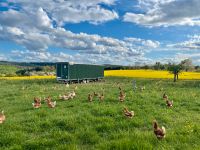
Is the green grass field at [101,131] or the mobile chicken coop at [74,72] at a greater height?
the mobile chicken coop at [74,72]

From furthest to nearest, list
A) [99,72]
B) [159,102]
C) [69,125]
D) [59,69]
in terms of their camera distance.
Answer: [99,72]
[59,69]
[159,102]
[69,125]

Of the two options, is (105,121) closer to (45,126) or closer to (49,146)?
(45,126)

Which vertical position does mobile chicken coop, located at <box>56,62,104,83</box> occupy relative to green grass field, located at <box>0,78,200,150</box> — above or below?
above

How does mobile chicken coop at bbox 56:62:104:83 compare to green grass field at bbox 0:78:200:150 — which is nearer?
green grass field at bbox 0:78:200:150

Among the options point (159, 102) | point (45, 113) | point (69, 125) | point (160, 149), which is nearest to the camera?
point (160, 149)

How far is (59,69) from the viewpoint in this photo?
54.2 metres

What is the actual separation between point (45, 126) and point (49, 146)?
263cm

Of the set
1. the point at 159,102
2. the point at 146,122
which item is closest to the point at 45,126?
the point at 146,122

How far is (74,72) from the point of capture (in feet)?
178

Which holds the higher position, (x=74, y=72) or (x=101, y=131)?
(x=74, y=72)

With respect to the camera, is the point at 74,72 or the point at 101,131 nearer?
the point at 101,131

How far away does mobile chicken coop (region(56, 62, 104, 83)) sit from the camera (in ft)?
173

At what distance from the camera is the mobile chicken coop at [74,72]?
173 feet

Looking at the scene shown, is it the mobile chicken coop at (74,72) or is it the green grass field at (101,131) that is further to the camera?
the mobile chicken coop at (74,72)
